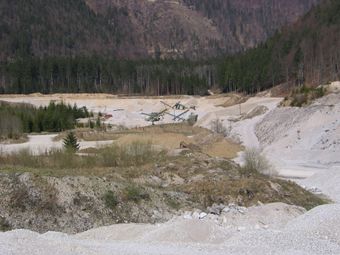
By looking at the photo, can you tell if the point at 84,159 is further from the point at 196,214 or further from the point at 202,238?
the point at 202,238

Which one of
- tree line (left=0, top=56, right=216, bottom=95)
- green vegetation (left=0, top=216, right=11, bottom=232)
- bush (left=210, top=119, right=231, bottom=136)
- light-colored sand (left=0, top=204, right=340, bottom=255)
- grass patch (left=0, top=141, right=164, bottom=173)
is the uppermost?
tree line (left=0, top=56, right=216, bottom=95)

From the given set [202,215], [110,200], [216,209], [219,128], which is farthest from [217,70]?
[202,215]

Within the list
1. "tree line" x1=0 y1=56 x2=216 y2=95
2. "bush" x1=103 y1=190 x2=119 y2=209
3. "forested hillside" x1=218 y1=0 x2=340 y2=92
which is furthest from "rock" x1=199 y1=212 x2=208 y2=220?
"tree line" x1=0 y1=56 x2=216 y2=95

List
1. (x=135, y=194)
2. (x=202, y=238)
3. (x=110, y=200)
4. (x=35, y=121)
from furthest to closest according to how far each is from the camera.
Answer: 1. (x=35, y=121)
2. (x=135, y=194)
3. (x=110, y=200)
4. (x=202, y=238)

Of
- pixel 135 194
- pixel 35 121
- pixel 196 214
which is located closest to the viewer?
pixel 196 214

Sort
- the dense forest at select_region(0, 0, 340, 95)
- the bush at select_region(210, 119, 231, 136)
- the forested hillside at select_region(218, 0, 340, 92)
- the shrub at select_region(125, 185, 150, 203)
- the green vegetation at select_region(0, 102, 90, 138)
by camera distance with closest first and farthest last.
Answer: the shrub at select_region(125, 185, 150, 203)
the bush at select_region(210, 119, 231, 136)
the green vegetation at select_region(0, 102, 90, 138)
the forested hillside at select_region(218, 0, 340, 92)
the dense forest at select_region(0, 0, 340, 95)

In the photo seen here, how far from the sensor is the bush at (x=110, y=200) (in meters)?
21.7

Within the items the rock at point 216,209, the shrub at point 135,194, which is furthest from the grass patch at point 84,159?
the rock at point 216,209

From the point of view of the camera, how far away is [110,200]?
2178cm

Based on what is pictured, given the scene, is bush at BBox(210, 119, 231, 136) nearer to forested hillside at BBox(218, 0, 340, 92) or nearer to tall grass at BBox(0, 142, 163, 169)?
forested hillside at BBox(218, 0, 340, 92)

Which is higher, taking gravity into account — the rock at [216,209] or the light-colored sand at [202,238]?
the light-colored sand at [202,238]

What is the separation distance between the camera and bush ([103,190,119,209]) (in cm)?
2170

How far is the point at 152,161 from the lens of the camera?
30.3 metres

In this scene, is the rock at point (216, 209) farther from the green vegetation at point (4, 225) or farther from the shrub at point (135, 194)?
the green vegetation at point (4, 225)
